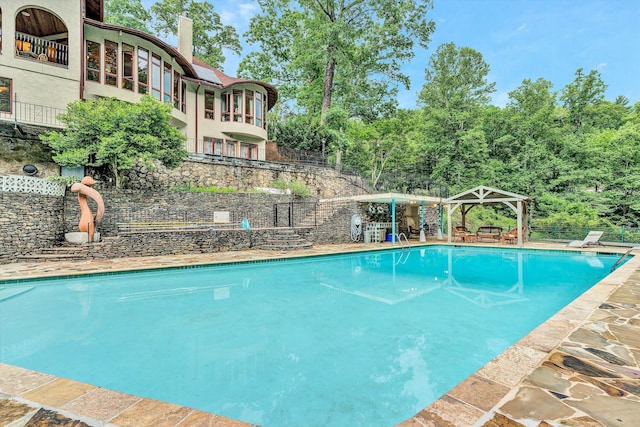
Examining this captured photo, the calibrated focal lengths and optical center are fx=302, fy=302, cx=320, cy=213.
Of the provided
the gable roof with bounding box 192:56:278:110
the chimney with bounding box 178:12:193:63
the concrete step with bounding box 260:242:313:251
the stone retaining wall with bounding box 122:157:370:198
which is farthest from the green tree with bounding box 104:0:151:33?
the concrete step with bounding box 260:242:313:251

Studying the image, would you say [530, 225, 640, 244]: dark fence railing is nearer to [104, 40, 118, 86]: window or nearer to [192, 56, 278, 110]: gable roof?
[192, 56, 278, 110]: gable roof

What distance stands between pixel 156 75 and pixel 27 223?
29.9 feet

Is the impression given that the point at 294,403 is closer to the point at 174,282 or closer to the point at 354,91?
the point at 174,282

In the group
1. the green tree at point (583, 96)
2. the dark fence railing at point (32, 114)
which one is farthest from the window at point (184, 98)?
the green tree at point (583, 96)

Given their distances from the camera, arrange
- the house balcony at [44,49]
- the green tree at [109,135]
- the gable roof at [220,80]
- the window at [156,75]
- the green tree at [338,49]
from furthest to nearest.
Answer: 1. the green tree at [338,49]
2. the gable roof at [220,80]
3. the window at [156,75]
4. the house balcony at [44,49]
5. the green tree at [109,135]

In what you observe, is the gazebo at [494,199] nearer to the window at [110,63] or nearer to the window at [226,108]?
the window at [226,108]

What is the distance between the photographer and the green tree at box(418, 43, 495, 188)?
2297 cm

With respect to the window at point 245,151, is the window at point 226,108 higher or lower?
higher

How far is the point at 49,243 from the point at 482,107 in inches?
1158

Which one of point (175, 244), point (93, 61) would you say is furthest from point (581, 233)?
point (93, 61)

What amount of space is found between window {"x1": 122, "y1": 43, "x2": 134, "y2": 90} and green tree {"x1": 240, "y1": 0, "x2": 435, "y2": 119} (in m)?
10.6

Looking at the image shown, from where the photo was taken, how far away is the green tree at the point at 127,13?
20.1 metres

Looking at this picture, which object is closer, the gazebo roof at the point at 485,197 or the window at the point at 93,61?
the window at the point at 93,61

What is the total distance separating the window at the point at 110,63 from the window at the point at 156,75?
1.50 m
